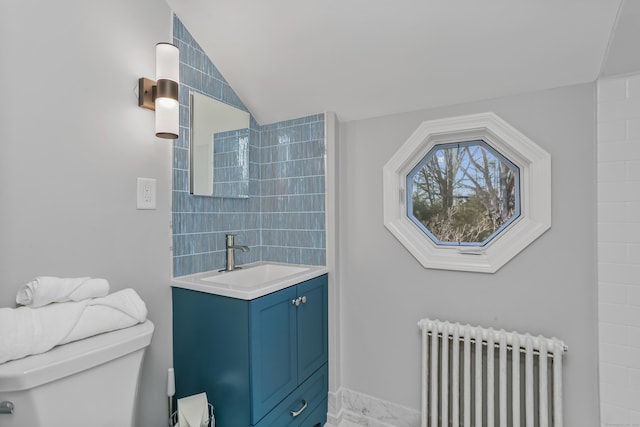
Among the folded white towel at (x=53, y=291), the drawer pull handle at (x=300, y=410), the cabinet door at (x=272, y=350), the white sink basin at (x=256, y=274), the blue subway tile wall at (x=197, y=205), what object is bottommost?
the drawer pull handle at (x=300, y=410)

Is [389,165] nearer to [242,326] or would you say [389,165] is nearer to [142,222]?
[242,326]

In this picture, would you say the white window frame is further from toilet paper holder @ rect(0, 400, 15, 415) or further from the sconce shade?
toilet paper holder @ rect(0, 400, 15, 415)

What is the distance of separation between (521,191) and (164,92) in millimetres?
1743

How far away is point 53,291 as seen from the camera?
103 centimetres

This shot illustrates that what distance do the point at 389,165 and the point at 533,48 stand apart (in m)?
0.80

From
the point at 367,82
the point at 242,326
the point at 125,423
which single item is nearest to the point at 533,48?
the point at 367,82

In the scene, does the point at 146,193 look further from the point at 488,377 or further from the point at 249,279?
the point at 488,377

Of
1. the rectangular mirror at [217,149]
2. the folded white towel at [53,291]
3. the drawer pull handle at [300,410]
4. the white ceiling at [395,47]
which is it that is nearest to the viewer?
the folded white towel at [53,291]

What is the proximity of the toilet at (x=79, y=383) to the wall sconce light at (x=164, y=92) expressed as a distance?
2.75ft

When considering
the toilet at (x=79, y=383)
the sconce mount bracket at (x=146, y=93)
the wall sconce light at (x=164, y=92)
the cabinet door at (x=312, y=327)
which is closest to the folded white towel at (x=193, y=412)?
the toilet at (x=79, y=383)

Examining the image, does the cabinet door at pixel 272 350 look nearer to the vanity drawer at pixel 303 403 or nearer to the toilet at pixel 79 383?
the vanity drawer at pixel 303 403

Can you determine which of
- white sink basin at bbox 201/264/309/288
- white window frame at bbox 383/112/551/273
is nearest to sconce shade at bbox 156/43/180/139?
white sink basin at bbox 201/264/309/288

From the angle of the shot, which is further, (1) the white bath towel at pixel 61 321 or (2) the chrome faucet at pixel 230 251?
(2) the chrome faucet at pixel 230 251

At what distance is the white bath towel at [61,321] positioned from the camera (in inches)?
35.1
